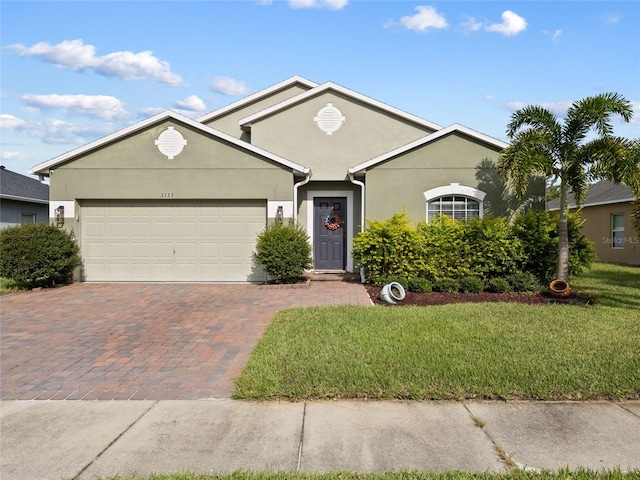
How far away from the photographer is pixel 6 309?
985 cm

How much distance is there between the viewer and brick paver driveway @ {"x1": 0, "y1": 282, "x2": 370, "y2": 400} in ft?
17.8

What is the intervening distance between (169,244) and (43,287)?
346 cm

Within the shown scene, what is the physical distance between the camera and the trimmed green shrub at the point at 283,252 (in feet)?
40.6

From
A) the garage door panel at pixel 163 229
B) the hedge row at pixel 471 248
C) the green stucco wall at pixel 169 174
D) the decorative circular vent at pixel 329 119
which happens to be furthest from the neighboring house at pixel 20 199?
the hedge row at pixel 471 248

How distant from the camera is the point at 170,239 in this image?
44.2ft

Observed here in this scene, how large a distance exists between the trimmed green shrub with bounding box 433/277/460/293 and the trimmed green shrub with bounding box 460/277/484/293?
164 mm

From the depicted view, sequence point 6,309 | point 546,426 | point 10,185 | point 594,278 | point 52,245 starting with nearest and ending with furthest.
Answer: point 546,426 < point 6,309 < point 52,245 < point 594,278 < point 10,185

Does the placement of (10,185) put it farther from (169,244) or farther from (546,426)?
(546,426)

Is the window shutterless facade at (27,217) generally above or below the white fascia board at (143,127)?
below

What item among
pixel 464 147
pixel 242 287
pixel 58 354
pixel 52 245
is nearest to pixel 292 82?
pixel 464 147

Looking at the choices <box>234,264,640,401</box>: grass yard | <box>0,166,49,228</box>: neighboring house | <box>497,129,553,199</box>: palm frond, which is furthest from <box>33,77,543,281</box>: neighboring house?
<box>0,166,49,228</box>: neighboring house

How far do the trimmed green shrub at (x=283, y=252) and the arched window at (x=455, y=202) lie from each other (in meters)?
3.77

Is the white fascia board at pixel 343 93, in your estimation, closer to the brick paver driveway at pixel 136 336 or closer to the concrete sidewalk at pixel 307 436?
the brick paver driveway at pixel 136 336

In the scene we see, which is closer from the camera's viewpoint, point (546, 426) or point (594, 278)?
point (546, 426)
